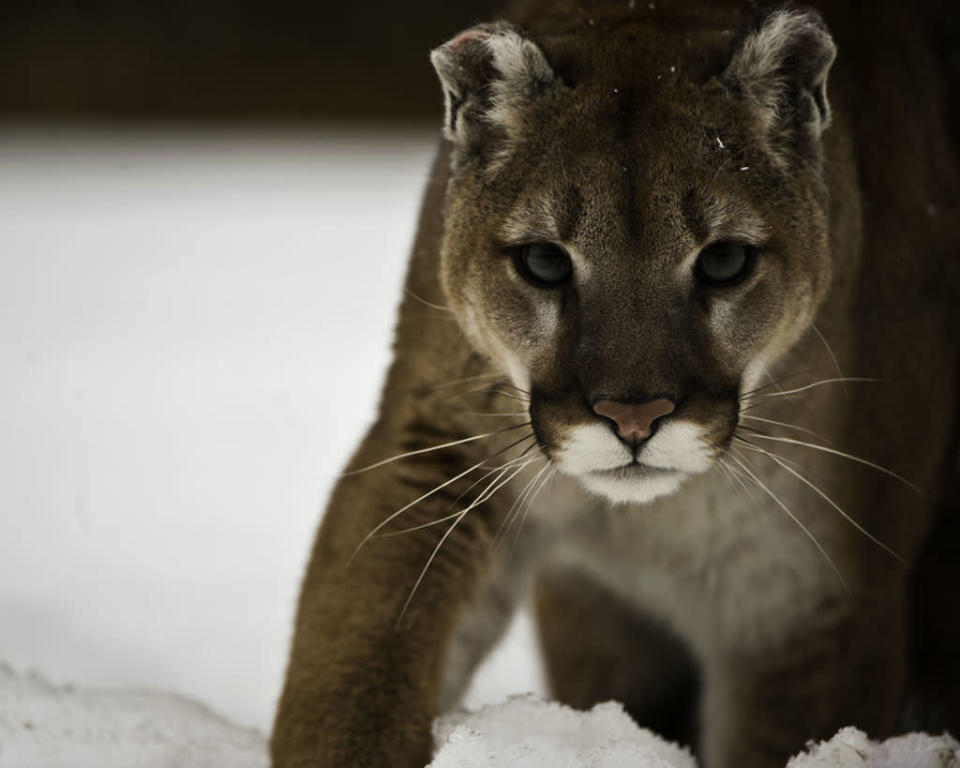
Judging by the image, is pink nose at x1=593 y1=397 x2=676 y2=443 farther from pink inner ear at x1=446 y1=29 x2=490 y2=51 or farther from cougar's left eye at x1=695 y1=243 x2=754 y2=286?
pink inner ear at x1=446 y1=29 x2=490 y2=51

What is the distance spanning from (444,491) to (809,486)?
812 millimetres

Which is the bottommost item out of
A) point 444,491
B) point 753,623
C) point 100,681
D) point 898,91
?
point 100,681

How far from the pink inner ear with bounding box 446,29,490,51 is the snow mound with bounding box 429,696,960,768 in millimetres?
1284

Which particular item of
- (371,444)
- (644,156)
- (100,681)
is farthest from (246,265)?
(644,156)

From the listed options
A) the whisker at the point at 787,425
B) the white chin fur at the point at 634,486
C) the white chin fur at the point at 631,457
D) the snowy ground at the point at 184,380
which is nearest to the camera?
the white chin fur at the point at 631,457

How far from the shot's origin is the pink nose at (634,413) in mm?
2502

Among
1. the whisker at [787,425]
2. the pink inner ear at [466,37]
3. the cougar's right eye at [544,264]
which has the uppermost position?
the pink inner ear at [466,37]

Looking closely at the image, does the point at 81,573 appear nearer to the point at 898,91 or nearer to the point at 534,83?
the point at 534,83

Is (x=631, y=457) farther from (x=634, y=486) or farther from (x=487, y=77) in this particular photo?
(x=487, y=77)

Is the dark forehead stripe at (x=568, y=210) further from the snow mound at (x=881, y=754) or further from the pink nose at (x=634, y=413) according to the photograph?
the snow mound at (x=881, y=754)

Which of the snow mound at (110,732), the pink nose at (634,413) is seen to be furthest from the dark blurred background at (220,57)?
the pink nose at (634,413)

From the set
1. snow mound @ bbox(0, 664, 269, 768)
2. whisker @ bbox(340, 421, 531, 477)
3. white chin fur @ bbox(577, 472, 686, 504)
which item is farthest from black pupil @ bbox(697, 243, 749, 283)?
snow mound @ bbox(0, 664, 269, 768)

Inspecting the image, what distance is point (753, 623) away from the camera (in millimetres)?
3416

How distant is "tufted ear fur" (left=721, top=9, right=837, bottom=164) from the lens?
2734mm
